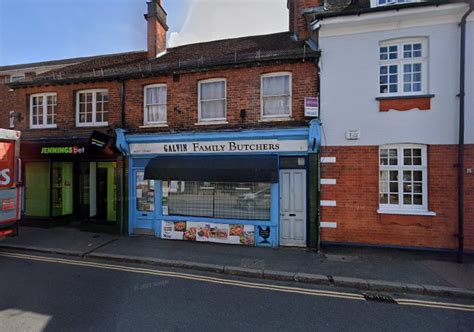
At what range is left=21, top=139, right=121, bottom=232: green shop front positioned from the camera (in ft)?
30.8

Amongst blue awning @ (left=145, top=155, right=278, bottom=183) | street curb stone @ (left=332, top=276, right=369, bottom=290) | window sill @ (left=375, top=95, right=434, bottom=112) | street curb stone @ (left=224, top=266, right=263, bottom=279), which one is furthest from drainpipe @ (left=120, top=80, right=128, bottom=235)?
window sill @ (left=375, top=95, right=434, bottom=112)

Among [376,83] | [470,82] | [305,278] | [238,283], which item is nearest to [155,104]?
[238,283]

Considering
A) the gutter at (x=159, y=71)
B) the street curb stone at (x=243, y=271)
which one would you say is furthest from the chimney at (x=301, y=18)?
the street curb stone at (x=243, y=271)

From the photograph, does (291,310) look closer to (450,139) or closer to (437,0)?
(450,139)

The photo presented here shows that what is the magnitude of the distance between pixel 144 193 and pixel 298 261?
5.64 metres

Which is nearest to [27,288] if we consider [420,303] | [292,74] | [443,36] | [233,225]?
[233,225]

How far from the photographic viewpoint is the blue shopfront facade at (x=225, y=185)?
767 centimetres

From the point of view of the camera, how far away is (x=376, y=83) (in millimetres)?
7223

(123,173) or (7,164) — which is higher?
(7,164)

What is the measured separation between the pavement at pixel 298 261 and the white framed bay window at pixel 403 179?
1.23 metres

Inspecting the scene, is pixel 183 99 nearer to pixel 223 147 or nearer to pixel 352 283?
pixel 223 147

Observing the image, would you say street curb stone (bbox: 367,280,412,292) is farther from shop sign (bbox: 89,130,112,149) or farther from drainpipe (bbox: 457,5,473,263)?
shop sign (bbox: 89,130,112,149)

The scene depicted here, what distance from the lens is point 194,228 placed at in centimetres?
836

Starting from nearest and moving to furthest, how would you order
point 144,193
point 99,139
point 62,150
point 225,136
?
point 225,136
point 99,139
point 144,193
point 62,150
